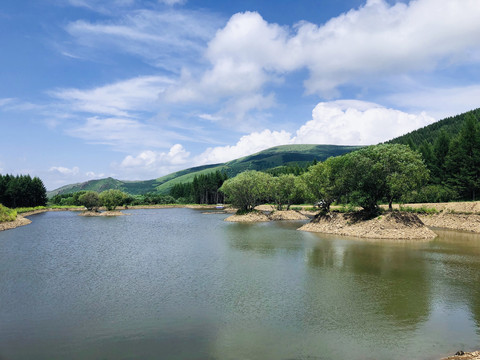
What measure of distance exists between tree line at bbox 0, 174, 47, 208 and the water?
111m

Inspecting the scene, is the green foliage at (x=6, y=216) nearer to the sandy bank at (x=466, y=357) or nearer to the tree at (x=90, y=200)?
the tree at (x=90, y=200)

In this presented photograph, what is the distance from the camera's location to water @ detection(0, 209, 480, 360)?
1529 cm

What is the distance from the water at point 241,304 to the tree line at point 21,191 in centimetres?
11128

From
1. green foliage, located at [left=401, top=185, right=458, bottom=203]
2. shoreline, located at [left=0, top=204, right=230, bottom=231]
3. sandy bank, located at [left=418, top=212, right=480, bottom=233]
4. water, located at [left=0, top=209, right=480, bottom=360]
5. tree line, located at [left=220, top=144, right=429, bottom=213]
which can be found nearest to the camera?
water, located at [left=0, top=209, right=480, bottom=360]

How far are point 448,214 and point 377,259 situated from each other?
1581 inches

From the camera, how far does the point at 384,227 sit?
4959 cm

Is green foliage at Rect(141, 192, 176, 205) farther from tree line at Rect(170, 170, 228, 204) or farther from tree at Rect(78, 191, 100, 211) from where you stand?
tree at Rect(78, 191, 100, 211)

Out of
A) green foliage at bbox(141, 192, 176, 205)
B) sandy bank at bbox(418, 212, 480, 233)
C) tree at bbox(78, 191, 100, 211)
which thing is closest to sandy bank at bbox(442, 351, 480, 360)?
sandy bank at bbox(418, 212, 480, 233)

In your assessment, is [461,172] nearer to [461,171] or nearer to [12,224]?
[461,171]

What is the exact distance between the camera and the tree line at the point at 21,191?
129375 mm

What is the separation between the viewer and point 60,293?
23828 mm

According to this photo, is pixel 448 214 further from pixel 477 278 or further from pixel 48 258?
pixel 48 258

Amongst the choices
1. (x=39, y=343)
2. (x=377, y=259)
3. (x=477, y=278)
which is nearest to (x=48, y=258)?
(x=39, y=343)

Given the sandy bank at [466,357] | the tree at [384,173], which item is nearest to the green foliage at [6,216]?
the tree at [384,173]
